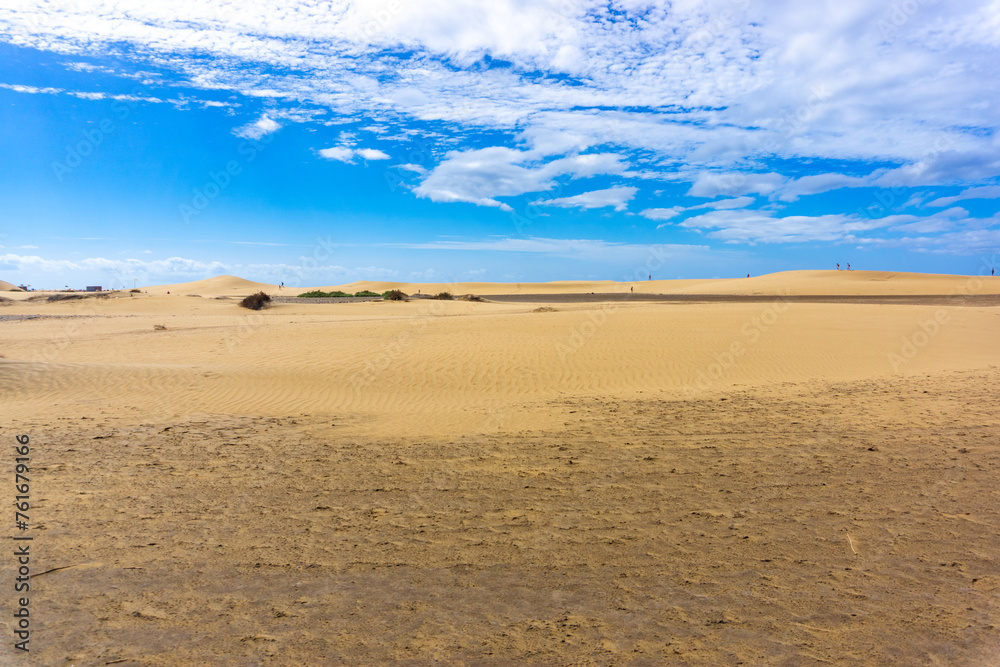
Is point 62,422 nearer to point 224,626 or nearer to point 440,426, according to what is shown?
point 440,426

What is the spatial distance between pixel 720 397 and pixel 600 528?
6184 millimetres

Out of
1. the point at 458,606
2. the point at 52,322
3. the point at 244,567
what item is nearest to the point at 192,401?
the point at 244,567

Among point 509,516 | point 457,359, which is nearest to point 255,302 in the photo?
point 457,359

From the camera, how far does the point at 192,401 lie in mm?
10398

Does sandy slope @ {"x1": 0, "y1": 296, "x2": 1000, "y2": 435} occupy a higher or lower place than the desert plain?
higher

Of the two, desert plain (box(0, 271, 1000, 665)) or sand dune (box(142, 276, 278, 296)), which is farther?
sand dune (box(142, 276, 278, 296))

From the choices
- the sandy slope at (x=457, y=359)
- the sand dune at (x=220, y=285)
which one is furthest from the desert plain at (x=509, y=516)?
the sand dune at (x=220, y=285)

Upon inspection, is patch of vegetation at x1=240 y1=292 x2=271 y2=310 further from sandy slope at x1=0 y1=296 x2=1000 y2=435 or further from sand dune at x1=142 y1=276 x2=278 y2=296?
sand dune at x1=142 y1=276 x2=278 y2=296

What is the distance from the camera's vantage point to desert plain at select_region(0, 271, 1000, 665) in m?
3.59

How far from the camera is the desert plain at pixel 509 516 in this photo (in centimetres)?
359

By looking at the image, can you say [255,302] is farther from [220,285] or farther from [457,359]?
[220,285]

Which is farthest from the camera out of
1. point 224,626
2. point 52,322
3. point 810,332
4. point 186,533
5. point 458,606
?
point 52,322

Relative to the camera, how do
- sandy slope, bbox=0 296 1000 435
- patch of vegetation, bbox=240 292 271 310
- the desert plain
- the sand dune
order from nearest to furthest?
the desert plain, sandy slope, bbox=0 296 1000 435, patch of vegetation, bbox=240 292 271 310, the sand dune

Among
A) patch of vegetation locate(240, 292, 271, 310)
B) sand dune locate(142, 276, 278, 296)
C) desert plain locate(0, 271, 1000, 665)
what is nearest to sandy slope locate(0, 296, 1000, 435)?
desert plain locate(0, 271, 1000, 665)
